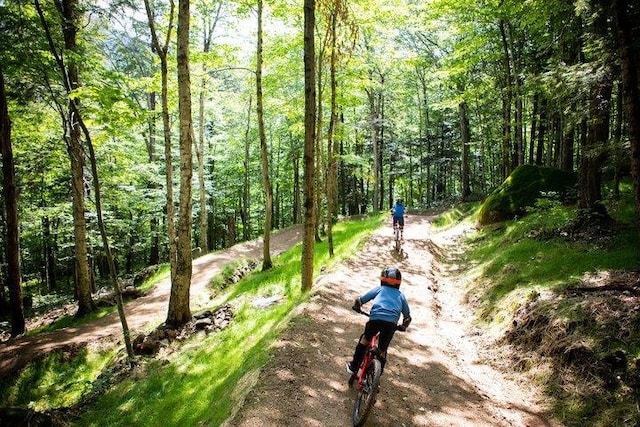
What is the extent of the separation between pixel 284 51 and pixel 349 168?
834 inches

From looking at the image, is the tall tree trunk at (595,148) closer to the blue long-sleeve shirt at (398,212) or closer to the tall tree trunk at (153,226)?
the blue long-sleeve shirt at (398,212)

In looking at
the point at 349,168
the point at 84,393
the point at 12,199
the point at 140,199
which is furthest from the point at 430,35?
the point at 84,393

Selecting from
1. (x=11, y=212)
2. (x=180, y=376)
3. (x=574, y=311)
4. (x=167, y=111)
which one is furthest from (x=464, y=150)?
(x=11, y=212)

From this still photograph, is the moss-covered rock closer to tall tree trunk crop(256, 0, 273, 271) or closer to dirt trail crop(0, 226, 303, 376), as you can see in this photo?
tall tree trunk crop(256, 0, 273, 271)

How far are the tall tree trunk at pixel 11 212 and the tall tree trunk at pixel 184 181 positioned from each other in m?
7.31

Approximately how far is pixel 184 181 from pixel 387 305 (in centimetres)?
841

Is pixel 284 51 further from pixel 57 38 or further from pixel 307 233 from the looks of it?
pixel 307 233

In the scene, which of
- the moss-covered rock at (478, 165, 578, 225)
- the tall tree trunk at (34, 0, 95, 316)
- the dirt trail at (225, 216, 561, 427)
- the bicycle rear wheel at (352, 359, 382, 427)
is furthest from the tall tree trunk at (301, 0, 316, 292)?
the moss-covered rock at (478, 165, 578, 225)

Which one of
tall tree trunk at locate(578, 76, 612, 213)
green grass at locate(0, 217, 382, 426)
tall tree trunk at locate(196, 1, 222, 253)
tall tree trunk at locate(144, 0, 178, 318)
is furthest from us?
tall tree trunk at locate(196, 1, 222, 253)

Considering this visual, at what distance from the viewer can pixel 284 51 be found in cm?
1733

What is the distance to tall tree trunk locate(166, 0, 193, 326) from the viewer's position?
37.8 ft

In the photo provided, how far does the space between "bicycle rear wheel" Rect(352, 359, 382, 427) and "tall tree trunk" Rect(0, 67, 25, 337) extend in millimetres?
15409

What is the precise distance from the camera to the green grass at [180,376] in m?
7.70

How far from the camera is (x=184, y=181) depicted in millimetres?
12172
